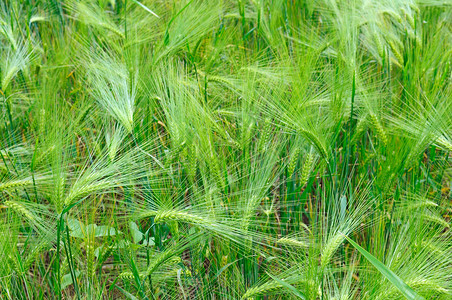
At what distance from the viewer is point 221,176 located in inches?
→ 47.8

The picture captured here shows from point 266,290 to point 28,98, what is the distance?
42.0 inches

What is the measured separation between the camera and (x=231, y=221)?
1107 millimetres

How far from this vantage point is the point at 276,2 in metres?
1.99

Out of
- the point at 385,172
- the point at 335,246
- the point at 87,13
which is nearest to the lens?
the point at 335,246

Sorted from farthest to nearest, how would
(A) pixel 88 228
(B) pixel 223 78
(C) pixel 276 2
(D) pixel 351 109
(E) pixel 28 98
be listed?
(C) pixel 276 2 → (E) pixel 28 98 → (B) pixel 223 78 → (D) pixel 351 109 → (A) pixel 88 228

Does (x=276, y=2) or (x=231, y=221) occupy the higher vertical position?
(x=276, y=2)

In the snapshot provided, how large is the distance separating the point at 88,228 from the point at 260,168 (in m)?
0.43

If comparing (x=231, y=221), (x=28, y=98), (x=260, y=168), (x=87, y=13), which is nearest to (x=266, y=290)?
(x=231, y=221)

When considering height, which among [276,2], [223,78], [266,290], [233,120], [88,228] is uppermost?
[276,2]

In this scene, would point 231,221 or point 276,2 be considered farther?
point 276,2

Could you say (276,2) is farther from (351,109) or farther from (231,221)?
(231,221)

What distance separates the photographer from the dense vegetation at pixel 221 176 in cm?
111

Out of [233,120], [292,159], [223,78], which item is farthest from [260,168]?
[223,78]

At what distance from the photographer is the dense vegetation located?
43.6 inches
